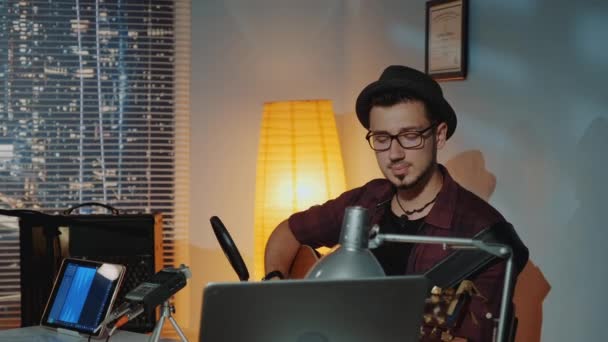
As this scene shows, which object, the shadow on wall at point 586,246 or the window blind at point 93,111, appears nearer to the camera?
the shadow on wall at point 586,246

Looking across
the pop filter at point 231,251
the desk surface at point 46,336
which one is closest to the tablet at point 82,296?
the desk surface at point 46,336

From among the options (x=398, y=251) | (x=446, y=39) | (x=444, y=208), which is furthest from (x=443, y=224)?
(x=446, y=39)

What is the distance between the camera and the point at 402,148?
1981 millimetres

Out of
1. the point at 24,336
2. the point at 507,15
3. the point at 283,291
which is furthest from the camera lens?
the point at 507,15

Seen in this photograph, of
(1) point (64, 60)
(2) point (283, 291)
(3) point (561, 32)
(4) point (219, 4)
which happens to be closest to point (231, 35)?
(4) point (219, 4)

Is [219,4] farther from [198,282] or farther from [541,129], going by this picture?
[541,129]

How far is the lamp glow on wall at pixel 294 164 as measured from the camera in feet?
10.7

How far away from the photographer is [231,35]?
12.9 feet

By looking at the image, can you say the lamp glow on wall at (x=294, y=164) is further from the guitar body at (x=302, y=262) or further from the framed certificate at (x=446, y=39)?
the guitar body at (x=302, y=262)

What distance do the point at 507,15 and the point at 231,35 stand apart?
5.54ft

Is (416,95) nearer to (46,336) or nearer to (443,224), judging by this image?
(443,224)

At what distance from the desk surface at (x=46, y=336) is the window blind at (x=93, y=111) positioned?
176 centimetres

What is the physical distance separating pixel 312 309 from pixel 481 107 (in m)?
1.81

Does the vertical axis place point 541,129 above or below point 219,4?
below
